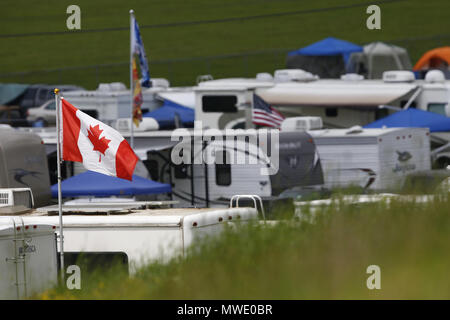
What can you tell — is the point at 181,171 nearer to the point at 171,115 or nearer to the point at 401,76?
the point at 401,76

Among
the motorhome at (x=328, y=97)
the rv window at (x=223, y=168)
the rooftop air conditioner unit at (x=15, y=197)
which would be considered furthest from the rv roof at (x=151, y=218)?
the motorhome at (x=328, y=97)

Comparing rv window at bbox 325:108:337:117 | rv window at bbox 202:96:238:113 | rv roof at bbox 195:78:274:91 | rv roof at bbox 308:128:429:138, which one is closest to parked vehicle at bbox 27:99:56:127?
rv roof at bbox 195:78:274:91

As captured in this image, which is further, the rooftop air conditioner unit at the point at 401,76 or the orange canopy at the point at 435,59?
the orange canopy at the point at 435,59

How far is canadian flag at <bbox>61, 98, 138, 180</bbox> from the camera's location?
10.3 metres

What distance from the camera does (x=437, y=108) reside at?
1027 inches

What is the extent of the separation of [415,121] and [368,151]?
3.74m

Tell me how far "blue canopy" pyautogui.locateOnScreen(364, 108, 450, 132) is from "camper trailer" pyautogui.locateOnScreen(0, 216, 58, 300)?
15.6 m

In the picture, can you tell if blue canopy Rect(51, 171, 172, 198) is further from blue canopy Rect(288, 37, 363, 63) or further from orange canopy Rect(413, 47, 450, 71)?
blue canopy Rect(288, 37, 363, 63)

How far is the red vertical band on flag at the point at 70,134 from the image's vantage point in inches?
410

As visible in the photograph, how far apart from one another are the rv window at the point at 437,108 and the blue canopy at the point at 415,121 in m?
1.24

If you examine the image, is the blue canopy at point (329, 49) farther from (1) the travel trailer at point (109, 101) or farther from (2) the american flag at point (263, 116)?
(2) the american flag at point (263, 116)

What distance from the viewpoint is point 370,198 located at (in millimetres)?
9734
